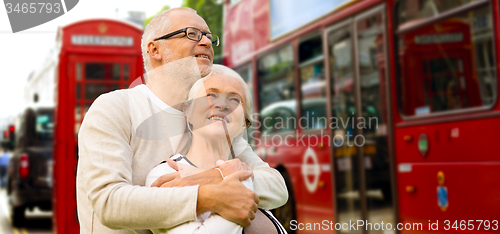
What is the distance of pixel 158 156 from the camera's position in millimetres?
1729

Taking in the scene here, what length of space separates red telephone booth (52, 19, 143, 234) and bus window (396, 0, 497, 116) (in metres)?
3.53

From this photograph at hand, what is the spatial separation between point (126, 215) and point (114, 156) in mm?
181

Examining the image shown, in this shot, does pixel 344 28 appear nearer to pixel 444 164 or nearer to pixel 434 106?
pixel 434 106

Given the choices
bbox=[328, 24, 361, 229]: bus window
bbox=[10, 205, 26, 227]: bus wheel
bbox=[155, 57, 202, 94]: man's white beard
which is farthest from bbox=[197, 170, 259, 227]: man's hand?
bbox=[10, 205, 26, 227]: bus wheel

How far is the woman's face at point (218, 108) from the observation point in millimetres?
1665

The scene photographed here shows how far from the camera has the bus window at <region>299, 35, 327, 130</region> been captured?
5684 mm

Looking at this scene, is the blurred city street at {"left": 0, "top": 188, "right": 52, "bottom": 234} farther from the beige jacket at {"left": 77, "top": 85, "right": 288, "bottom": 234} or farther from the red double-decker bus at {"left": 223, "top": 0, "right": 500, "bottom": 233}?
the beige jacket at {"left": 77, "top": 85, "right": 288, "bottom": 234}

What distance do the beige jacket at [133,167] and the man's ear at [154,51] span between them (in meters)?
0.12

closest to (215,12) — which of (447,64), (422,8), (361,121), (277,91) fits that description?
(277,91)

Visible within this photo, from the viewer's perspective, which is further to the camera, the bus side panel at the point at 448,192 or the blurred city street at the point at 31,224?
the blurred city street at the point at 31,224

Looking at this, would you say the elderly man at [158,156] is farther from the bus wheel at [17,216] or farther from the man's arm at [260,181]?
the bus wheel at [17,216]

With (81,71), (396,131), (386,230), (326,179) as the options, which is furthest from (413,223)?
(81,71)

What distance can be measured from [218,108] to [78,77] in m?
5.11

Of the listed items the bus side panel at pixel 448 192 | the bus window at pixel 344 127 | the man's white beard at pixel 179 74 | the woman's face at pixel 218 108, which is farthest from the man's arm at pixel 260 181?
the bus window at pixel 344 127
